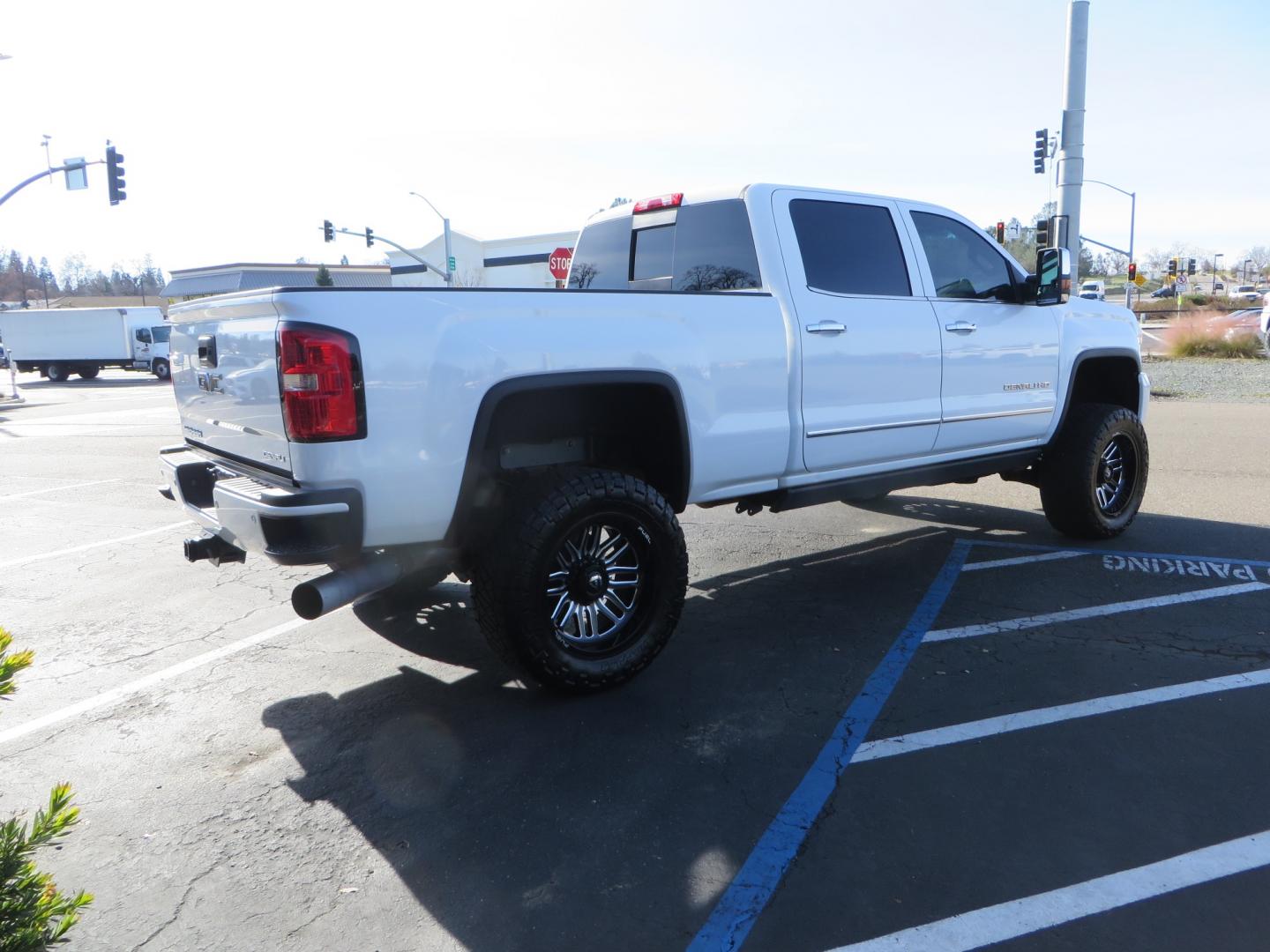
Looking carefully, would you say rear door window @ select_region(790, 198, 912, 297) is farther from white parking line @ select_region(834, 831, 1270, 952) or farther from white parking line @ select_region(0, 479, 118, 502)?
white parking line @ select_region(0, 479, 118, 502)

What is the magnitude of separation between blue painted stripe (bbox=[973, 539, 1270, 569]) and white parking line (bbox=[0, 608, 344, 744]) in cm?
445

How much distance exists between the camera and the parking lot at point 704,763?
2555 mm

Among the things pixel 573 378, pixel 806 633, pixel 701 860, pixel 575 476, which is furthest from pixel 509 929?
pixel 806 633

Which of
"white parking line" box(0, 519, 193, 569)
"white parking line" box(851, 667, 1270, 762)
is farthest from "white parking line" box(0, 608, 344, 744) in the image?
"white parking line" box(851, 667, 1270, 762)

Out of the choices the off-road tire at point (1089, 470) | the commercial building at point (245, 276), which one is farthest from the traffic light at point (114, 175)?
A: the commercial building at point (245, 276)

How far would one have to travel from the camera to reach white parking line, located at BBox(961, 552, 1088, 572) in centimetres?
581

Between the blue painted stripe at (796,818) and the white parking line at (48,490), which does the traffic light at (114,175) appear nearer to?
the white parking line at (48,490)

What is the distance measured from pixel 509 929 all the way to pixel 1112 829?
184cm

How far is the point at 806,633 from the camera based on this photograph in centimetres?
467

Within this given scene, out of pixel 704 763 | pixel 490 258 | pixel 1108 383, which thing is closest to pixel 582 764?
pixel 704 763

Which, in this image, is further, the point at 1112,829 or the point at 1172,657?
the point at 1172,657

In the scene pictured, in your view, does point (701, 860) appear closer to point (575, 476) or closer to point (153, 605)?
point (575, 476)

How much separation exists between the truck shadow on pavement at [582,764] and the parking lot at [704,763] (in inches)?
0.6

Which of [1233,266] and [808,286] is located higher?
[1233,266]
